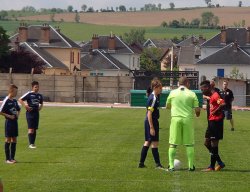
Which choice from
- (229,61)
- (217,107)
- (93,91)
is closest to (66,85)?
(93,91)

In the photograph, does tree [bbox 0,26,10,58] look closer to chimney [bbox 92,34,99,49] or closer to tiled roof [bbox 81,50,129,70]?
tiled roof [bbox 81,50,129,70]

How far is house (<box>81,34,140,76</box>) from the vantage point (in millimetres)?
116125

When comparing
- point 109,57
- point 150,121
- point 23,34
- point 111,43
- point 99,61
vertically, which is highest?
point 23,34

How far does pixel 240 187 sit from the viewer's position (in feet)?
49.1

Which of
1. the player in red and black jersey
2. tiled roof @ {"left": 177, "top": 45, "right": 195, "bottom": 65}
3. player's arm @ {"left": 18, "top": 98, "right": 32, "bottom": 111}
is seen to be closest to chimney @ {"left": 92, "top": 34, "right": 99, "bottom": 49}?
tiled roof @ {"left": 177, "top": 45, "right": 195, "bottom": 65}

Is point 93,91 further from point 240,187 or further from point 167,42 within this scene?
point 167,42

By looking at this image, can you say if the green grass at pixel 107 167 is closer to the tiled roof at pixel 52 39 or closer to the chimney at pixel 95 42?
the tiled roof at pixel 52 39

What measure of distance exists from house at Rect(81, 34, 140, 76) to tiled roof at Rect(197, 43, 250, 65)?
13.3 m

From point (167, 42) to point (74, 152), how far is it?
16913 centimetres

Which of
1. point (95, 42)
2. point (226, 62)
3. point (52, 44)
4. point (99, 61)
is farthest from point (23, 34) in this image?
point (226, 62)

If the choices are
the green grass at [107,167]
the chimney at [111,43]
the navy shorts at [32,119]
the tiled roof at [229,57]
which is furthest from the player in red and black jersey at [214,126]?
→ the chimney at [111,43]

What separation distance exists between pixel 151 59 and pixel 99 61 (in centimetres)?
3698

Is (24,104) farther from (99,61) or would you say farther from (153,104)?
(99,61)

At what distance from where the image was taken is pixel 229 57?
103 metres
